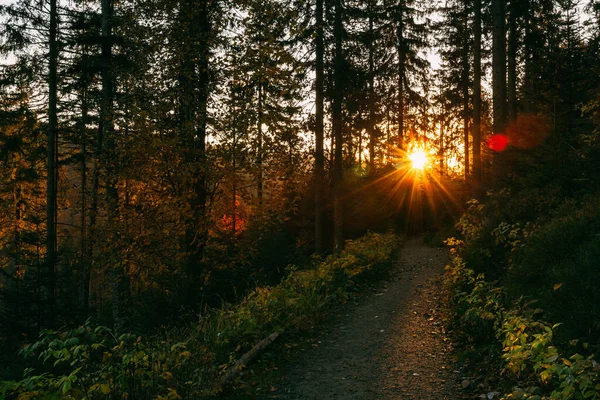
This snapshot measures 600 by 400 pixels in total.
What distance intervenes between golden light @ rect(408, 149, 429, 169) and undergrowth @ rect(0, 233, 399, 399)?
46.9ft

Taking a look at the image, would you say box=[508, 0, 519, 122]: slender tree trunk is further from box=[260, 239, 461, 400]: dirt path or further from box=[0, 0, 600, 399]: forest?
box=[260, 239, 461, 400]: dirt path

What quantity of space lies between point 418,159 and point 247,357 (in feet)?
76.1

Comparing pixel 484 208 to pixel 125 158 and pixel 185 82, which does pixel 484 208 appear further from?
pixel 125 158

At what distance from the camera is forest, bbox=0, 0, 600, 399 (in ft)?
15.2

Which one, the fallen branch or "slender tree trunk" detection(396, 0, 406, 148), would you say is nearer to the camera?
the fallen branch

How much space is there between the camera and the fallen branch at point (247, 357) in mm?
5180

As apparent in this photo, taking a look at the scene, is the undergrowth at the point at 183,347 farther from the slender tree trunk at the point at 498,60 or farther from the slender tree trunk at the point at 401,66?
the slender tree trunk at the point at 401,66

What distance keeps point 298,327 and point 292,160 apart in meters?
4.99

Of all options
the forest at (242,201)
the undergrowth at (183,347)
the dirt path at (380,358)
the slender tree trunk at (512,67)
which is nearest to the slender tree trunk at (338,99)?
the forest at (242,201)

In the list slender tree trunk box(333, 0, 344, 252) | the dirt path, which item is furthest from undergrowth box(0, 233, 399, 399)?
slender tree trunk box(333, 0, 344, 252)

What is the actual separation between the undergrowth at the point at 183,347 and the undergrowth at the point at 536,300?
110 inches

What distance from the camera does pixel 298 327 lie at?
7227 mm

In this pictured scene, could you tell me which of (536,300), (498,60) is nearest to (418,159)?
(498,60)

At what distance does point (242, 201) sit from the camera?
10844mm
